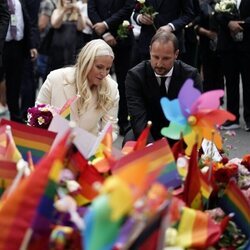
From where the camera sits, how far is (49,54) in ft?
28.7

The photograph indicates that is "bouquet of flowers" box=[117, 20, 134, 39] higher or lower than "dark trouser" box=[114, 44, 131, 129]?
higher

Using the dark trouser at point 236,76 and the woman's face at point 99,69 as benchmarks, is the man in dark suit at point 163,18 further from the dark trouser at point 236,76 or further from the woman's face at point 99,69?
the woman's face at point 99,69

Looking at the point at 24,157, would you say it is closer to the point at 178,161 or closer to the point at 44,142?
the point at 44,142

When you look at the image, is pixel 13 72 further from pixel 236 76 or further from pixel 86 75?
pixel 86 75

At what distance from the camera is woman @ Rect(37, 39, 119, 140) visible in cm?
502

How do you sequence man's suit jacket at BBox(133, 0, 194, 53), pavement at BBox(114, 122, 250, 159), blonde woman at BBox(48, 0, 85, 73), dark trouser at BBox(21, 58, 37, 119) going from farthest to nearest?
blonde woman at BBox(48, 0, 85, 73)
dark trouser at BBox(21, 58, 37, 119)
man's suit jacket at BBox(133, 0, 194, 53)
pavement at BBox(114, 122, 250, 159)

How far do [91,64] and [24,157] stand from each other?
6.06 feet

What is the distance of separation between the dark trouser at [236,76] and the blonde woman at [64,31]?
181 centimetres

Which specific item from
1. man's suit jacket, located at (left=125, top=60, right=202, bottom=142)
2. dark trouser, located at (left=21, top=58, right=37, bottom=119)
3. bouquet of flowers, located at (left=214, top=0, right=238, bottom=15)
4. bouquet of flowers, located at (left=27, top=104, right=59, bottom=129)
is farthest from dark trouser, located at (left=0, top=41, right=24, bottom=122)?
bouquet of flowers, located at (left=27, top=104, right=59, bottom=129)

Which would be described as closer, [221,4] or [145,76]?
[145,76]

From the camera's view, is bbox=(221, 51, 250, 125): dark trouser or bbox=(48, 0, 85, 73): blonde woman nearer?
bbox=(221, 51, 250, 125): dark trouser

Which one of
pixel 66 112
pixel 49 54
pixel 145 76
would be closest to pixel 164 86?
pixel 145 76

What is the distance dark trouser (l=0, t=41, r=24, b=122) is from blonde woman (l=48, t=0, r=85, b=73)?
104 cm

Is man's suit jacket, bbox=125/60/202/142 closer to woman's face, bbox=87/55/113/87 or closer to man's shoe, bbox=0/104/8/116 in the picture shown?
woman's face, bbox=87/55/113/87
